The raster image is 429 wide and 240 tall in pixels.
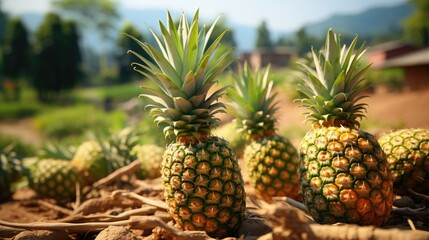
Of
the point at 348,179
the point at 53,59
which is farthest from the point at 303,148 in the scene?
the point at 53,59

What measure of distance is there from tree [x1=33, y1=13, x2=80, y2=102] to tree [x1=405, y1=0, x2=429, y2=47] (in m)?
48.1

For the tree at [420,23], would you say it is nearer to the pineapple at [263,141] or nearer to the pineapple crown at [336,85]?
the pineapple at [263,141]

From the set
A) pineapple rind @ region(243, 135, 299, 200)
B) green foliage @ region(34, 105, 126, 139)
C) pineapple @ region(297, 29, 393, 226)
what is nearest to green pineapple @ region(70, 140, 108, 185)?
pineapple rind @ region(243, 135, 299, 200)

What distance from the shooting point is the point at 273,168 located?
3652mm

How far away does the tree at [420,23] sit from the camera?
51.2m

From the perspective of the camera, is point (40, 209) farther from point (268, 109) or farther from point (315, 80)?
point (315, 80)

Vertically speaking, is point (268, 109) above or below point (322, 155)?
above

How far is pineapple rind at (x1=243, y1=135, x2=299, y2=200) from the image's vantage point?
3.66m

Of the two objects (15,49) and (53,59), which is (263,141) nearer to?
(53,59)

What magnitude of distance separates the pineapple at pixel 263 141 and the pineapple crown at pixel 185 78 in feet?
3.45

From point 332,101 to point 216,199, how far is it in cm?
119

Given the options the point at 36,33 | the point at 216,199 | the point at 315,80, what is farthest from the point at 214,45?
the point at 36,33

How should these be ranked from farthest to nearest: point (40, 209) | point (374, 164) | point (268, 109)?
point (40, 209)
point (268, 109)
point (374, 164)

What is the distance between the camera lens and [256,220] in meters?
2.92
